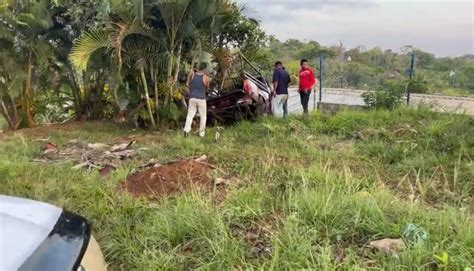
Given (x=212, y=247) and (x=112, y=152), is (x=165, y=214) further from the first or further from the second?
(x=112, y=152)

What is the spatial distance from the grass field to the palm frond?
87.2 inches

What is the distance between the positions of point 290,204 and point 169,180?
6.13 feet

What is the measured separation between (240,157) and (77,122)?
7008 millimetres

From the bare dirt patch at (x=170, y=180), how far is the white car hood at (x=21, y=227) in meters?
2.53

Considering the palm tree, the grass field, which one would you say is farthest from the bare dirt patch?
the palm tree

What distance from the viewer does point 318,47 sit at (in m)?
26.8

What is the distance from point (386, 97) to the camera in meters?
12.1

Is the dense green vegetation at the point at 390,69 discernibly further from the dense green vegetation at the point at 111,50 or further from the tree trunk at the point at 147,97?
the tree trunk at the point at 147,97

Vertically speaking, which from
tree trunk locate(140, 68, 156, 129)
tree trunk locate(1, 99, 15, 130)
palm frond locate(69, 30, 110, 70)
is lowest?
tree trunk locate(1, 99, 15, 130)

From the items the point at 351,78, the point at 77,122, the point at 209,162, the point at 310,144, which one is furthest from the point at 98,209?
the point at 351,78

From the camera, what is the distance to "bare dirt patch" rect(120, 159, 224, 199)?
5113 mm

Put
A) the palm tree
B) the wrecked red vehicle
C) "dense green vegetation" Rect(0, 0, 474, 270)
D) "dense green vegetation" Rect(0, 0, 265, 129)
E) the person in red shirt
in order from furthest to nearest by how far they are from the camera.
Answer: the person in red shirt < the wrecked red vehicle < the palm tree < "dense green vegetation" Rect(0, 0, 265, 129) < "dense green vegetation" Rect(0, 0, 474, 270)

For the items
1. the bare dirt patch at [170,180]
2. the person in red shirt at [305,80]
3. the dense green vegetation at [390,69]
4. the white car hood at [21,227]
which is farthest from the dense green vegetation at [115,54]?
the white car hood at [21,227]

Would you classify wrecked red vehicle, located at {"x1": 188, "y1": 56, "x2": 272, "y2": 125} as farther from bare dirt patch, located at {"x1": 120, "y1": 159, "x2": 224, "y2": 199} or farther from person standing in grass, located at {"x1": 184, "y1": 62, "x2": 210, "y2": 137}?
bare dirt patch, located at {"x1": 120, "y1": 159, "x2": 224, "y2": 199}
